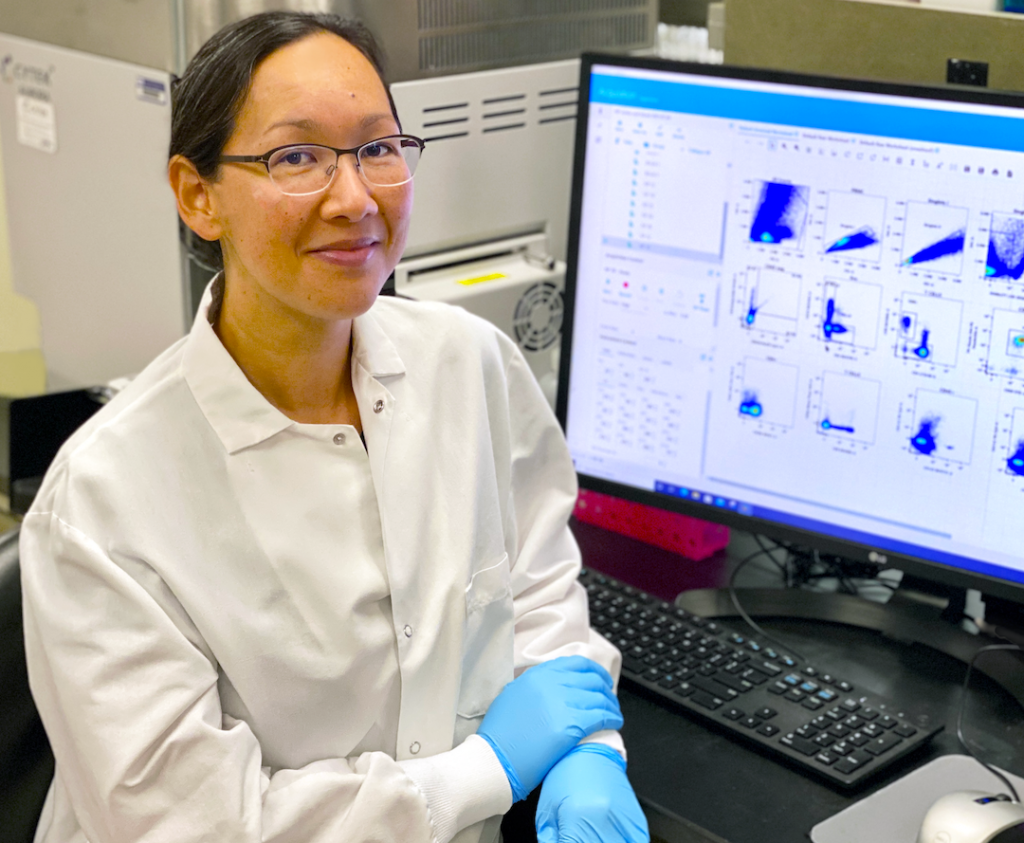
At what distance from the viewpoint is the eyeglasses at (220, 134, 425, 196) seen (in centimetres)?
96

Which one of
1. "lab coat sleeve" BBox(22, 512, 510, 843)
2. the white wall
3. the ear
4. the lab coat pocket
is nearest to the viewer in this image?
"lab coat sleeve" BBox(22, 512, 510, 843)

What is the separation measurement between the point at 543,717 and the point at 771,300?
514 mm

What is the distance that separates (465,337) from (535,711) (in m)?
0.38

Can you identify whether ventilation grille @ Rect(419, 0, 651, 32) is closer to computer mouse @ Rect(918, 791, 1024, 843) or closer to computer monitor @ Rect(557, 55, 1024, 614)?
computer monitor @ Rect(557, 55, 1024, 614)

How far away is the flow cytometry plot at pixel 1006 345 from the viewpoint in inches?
45.1

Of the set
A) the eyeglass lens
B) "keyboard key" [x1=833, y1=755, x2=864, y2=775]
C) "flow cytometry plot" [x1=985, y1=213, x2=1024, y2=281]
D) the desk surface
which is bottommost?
the desk surface

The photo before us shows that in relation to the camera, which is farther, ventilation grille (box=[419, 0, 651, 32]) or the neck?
ventilation grille (box=[419, 0, 651, 32])

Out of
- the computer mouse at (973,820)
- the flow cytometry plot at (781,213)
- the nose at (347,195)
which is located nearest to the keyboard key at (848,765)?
the computer mouse at (973,820)

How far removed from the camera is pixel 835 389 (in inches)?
49.4

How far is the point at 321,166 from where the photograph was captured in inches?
38.5

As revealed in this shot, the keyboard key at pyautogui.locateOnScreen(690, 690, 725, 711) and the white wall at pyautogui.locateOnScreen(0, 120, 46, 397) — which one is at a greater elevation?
the white wall at pyautogui.locateOnScreen(0, 120, 46, 397)

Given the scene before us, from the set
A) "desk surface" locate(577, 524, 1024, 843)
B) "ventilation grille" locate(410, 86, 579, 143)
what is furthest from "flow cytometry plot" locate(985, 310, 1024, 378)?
"ventilation grille" locate(410, 86, 579, 143)

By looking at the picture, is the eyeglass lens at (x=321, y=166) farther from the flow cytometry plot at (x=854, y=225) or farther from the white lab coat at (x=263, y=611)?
the flow cytometry plot at (x=854, y=225)

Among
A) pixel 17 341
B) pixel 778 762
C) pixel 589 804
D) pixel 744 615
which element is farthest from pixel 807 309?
pixel 17 341
